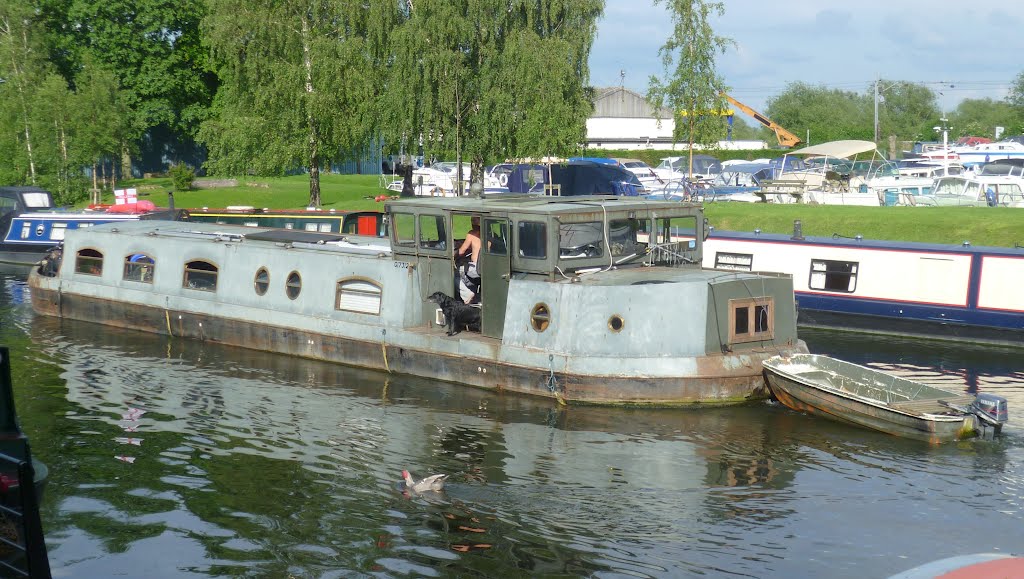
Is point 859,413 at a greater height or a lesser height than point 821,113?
lesser

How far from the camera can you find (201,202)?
5238 centimetres

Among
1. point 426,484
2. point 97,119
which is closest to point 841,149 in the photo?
point 97,119

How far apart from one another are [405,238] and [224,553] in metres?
9.50

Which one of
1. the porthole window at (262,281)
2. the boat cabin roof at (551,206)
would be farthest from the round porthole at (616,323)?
the porthole window at (262,281)

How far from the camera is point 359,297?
69.2 feet

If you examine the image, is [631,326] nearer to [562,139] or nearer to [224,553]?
[224,553]

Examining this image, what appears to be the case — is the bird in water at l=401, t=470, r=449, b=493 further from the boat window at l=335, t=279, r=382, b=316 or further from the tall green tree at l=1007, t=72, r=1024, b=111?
the tall green tree at l=1007, t=72, r=1024, b=111

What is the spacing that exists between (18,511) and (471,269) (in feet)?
41.4

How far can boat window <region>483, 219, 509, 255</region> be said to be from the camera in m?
18.6

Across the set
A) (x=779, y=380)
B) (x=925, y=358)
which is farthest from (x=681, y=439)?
(x=925, y=358)

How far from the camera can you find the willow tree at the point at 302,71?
43188mm

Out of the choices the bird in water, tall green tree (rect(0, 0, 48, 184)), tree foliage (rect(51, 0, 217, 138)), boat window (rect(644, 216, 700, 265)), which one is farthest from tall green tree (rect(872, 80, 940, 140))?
the bird in water

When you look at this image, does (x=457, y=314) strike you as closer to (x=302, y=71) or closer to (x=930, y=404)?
(x=930, y=404)

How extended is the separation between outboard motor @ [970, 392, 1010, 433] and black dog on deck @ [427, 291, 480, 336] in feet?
29.0
